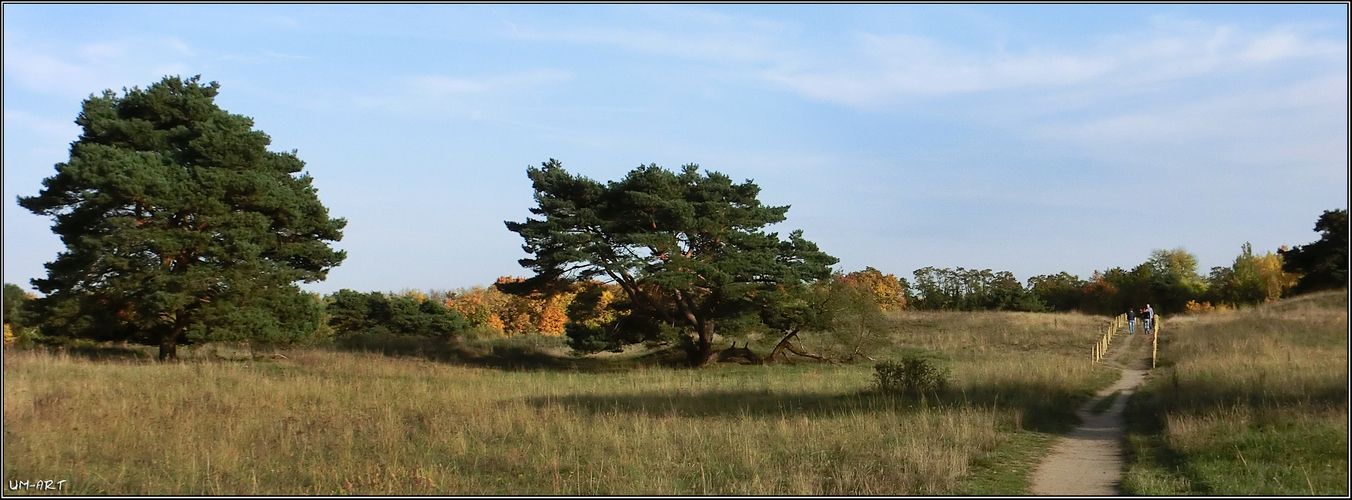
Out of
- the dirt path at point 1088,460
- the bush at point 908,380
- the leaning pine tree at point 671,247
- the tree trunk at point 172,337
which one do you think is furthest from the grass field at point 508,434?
the leaning pine tree at point 671,247

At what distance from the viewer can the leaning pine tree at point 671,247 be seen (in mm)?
34438

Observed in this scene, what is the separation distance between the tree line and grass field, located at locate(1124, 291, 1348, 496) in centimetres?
483

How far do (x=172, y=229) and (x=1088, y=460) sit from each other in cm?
2604

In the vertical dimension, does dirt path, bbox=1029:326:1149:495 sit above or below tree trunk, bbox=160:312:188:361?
below

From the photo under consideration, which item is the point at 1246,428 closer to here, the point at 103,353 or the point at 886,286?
the point at 103,353

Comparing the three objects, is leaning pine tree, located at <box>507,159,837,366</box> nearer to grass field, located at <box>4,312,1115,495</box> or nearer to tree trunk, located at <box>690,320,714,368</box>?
tree trunk, located at <box>690,320,714,368</box>

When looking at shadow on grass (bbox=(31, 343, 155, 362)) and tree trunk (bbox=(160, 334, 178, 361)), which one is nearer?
shadow on grass (bbox=(31, 343, 155, 362))

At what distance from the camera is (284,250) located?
32000mm

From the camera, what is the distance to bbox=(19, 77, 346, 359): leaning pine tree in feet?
88.8

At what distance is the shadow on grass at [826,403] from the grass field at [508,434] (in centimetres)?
7

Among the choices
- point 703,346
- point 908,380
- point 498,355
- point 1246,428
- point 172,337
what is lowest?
point 498,355

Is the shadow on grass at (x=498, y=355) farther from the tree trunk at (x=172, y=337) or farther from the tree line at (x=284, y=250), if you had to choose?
the tree trunk at (x=172, y=337)

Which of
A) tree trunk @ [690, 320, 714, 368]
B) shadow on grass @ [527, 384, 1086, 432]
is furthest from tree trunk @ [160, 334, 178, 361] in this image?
tree trunk @ [690, 320, 714, 368]

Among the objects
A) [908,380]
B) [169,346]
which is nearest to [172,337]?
[169,346]
